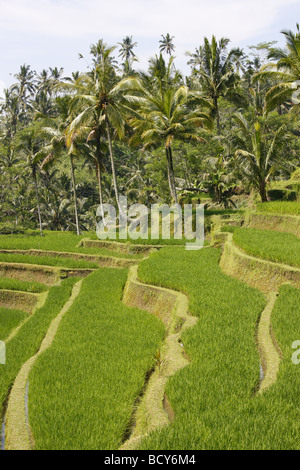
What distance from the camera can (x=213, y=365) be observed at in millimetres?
5508

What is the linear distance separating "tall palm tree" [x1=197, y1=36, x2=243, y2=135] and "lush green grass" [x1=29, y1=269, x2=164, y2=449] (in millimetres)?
17453

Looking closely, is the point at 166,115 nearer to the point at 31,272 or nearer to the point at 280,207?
the point at 280,207

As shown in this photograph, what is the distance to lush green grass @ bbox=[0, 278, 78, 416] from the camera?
6.50 metres

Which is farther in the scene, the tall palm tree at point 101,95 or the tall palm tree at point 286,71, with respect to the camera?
the tall palm tree at point 101,95

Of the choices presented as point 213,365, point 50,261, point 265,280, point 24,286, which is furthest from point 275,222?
point 213,365

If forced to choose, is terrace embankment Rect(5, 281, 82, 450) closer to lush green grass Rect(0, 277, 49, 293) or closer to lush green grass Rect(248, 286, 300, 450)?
lush green grass Rect(248, 286, 300, 450)

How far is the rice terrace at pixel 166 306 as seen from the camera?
460cm

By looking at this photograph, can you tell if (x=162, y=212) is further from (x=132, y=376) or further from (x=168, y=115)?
(x=132, y=376)

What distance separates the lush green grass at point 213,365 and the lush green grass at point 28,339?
2484 mm

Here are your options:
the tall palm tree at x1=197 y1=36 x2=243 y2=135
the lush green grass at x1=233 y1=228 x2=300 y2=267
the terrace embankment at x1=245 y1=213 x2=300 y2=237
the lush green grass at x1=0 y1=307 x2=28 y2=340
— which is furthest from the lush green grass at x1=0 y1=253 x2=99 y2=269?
the tall palm tree at x1=197 y1=36 x2=243 y2=135

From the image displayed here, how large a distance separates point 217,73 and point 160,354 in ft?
66.2

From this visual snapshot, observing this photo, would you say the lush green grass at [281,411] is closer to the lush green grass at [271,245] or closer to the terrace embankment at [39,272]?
the lush green grass at [271,245]

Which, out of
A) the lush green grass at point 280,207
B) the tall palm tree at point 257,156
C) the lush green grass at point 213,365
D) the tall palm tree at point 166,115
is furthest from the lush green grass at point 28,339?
the tall palm tree at point 166,115
